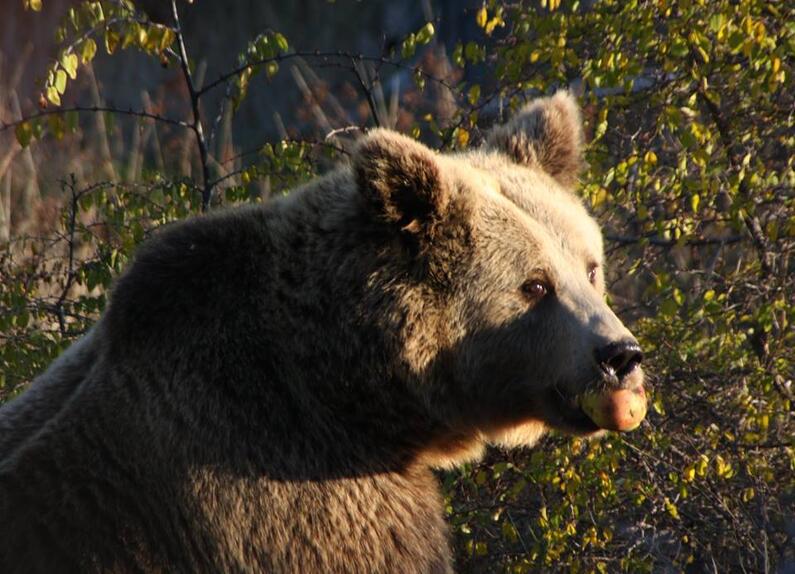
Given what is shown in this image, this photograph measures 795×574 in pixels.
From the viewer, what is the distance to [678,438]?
593 cm

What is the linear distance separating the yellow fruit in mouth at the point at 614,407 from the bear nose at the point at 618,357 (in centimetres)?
6

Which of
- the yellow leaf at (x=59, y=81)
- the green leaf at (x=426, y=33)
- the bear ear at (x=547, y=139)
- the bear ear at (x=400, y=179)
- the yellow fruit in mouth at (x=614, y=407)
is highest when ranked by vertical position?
the yellow leaf at (x=59, y=81)

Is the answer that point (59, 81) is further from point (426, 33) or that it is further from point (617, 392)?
point (617, 392)

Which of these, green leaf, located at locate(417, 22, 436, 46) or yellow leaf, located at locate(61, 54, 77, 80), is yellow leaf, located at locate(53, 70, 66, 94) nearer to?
yellow leaf, located at locate(61, 54, 77, 80)

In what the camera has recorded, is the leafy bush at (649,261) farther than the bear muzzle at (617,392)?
Yes

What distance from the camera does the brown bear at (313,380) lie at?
3.65 meters

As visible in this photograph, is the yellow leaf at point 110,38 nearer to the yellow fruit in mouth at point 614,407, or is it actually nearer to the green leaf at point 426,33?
the green leaf at point 426,33

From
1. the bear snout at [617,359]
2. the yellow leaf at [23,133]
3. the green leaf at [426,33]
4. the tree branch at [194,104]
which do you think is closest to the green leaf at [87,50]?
the yellow leaf at [23,133]

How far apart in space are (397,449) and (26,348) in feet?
9.51

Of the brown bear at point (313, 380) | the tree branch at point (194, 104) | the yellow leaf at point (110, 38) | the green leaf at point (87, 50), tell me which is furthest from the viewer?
the tree branch at point (194, 104)

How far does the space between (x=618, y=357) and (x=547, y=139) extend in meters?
1.21

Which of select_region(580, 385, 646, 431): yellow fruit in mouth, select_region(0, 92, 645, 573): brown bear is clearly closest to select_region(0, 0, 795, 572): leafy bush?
select_region(0, 92, 645, 573): brown bear

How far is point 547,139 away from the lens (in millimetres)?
4668

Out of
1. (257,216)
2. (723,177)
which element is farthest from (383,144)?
(723,177)
